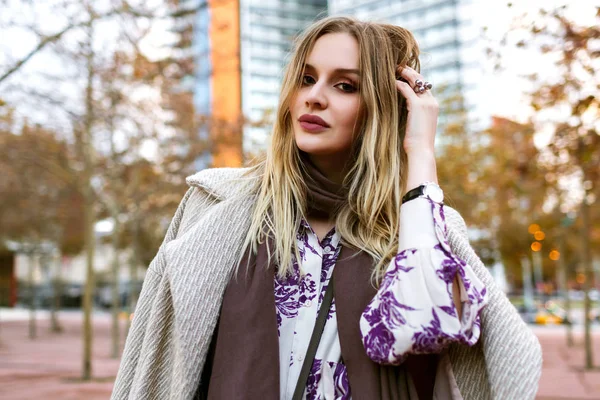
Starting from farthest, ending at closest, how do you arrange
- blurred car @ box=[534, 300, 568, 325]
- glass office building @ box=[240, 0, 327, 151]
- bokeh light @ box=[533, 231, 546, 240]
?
blurred car @ box=[534, 300, 568, 325]
bokeh light @ box=[533, 231, 546, 240]
glass office building @ box=[240, 0, 327, 151]

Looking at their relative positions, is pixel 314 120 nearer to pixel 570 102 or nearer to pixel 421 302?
pixel 421 302

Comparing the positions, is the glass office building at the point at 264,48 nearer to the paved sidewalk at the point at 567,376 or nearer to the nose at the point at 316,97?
the nose at the point at 316,97

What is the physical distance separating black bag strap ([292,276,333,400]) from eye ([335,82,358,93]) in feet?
1.86

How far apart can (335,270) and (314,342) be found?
205mm

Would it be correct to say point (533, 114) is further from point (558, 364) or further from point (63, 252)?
point (63, 252)

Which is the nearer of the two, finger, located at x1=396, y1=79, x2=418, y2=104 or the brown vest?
the brown vest

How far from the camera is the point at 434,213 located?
163cm

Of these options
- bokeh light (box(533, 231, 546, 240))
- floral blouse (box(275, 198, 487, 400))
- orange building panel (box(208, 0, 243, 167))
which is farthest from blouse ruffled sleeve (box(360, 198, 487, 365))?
bokeh light (box(533, 231, 546, 240))

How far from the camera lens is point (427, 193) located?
167 centimetres

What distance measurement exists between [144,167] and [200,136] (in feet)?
6.69

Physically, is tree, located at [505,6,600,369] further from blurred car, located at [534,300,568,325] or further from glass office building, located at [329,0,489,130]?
glass office building, located at [329,0,489,130]

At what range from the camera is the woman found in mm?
1542

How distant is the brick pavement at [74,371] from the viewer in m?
10.0

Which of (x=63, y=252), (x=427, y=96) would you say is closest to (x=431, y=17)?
(x=63, y=252)
